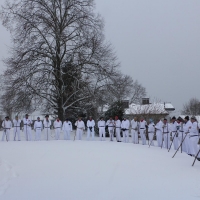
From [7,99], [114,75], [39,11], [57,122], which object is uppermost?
[39,11]

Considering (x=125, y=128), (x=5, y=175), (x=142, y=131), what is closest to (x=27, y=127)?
(x=125, y=128)

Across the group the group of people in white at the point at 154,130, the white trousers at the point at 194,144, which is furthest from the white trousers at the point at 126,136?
the white trousers at the point at 194,144

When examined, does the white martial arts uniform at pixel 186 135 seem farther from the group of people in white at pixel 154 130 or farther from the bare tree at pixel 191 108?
the bare tree at pixel 191 108

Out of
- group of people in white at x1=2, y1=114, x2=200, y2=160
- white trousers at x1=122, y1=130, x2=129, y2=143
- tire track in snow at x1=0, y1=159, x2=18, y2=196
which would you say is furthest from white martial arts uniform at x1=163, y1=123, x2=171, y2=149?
tire track in snow at x1=0, y1=159, x2=18, y2=196

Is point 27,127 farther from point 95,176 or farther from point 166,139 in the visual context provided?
point 95,176

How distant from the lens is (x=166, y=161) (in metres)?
15.1

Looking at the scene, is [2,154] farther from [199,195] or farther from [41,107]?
[41,107]

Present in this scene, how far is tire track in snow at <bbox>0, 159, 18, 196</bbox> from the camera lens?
10.1 meters

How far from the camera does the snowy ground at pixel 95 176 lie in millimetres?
9289

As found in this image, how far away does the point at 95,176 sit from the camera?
11422 mm

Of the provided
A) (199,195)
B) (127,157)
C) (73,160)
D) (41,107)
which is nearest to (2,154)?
(73,160)

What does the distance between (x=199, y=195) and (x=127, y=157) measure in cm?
634

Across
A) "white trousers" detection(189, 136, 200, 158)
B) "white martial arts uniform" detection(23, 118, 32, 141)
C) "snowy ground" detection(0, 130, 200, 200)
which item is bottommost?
"snowy ground" detection(0, 130, 200, 200)

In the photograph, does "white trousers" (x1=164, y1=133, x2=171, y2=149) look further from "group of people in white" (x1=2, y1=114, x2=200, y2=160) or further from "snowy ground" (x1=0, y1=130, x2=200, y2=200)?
"snowy ground" (x1=0, y1=130, x2=200, y2=200)
